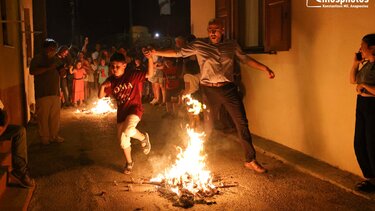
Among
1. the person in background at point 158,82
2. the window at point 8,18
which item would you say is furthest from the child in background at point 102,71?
the window at point 8,18

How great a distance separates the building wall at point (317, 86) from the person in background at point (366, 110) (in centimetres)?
56

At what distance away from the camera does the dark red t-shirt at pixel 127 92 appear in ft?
22.5

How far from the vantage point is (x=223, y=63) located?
709 cm

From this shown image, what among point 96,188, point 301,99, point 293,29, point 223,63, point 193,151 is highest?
point 293,29

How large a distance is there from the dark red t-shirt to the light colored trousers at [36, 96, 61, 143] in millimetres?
2818

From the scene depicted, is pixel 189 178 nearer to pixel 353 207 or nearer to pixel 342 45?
pixel 353 207

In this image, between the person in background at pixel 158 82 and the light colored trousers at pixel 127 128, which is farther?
the person in background at pixel 158 82

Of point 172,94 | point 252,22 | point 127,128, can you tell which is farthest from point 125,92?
point 172,94

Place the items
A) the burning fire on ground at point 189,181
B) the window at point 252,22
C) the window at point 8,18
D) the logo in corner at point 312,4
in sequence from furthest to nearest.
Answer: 1. the window at point 8,18
2. the window at point 252,22
3. the logo in corner at point 312,4
4. the burning fire on ground at point 189,181

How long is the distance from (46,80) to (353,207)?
641 cm

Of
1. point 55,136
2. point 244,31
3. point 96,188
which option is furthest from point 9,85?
point 244,31

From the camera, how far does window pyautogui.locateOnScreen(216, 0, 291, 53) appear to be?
8.15 m

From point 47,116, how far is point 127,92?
3.09 metres

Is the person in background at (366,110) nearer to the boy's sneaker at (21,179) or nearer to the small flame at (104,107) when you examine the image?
the boy's sneaker at (21,179)
